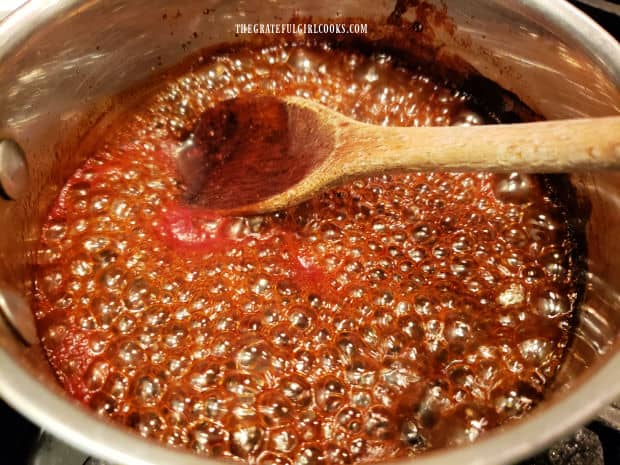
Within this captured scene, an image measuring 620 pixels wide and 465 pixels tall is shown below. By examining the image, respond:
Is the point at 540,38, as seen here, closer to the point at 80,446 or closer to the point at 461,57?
the point at 461,57

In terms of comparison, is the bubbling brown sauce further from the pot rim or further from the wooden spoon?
the pot rim

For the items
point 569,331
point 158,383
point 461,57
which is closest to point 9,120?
point 158,383

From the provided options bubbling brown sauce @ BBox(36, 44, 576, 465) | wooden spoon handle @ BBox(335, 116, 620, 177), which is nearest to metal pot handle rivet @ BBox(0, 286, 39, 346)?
bubbling brown sauce @ BBox(36, 44, 576, 465)

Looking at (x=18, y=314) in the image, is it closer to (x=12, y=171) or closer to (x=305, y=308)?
(x=12, y=171)

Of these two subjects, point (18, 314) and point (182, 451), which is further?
point (18, 314)

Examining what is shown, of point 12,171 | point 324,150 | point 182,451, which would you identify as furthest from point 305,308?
point 12,171

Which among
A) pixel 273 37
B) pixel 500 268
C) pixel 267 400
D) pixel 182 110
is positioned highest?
pixel 273 37
